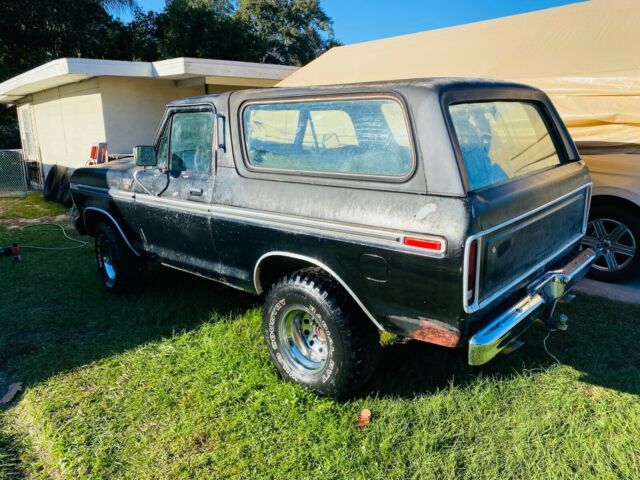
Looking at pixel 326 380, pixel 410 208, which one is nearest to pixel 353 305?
pixel 326 380

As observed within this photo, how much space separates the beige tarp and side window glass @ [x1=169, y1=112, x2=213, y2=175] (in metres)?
4.06

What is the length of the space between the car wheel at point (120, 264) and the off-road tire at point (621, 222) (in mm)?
4826

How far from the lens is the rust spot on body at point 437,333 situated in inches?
103

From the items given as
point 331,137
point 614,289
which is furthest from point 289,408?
point 614,289

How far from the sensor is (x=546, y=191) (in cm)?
313

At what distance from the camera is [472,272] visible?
2.51 meters

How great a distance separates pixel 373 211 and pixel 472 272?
0.64 metres

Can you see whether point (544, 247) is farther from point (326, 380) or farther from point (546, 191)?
point (326, 380)

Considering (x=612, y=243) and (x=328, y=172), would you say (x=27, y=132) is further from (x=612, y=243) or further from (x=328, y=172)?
(x=612, y=243)

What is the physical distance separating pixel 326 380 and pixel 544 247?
1662mm

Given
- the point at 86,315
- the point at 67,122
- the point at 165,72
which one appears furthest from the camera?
the point at 67,122

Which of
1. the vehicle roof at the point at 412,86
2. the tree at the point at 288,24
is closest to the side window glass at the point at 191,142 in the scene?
the vehicle roof at the point at 412,86

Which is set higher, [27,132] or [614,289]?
[27,132]

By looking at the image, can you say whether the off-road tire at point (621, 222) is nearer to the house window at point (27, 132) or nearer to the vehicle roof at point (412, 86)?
the vehicle roof at point (412, 86)
